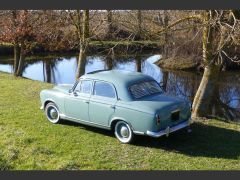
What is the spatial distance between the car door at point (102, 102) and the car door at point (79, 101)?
197 millimetres

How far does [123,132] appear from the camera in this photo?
1004cm

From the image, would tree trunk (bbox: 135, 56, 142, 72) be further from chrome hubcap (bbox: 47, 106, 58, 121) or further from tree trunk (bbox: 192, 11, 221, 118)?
chrome hubcap (bbox: 47, 106, 58, 121)

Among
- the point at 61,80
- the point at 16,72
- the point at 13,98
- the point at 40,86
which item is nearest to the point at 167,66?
the point at 61,80

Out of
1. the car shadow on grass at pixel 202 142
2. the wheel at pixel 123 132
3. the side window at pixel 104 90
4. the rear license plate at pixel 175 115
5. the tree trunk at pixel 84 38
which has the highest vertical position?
the tree trunk at pixel 84 38

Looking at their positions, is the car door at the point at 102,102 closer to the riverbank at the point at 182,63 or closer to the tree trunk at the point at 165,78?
the tree trunk at the point at 165,78

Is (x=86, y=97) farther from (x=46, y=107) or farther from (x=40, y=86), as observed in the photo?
(x=40, y=86)

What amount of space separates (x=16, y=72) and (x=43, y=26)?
4083 mm

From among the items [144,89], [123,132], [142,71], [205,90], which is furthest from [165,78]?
[123,132]

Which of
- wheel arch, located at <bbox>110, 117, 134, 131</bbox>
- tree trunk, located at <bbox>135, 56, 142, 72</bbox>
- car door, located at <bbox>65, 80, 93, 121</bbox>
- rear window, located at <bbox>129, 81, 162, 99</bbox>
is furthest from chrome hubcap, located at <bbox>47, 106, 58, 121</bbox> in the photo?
tree trunk, located at <bbox>135, 56, 142, 72</bbox>

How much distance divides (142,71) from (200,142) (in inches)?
845

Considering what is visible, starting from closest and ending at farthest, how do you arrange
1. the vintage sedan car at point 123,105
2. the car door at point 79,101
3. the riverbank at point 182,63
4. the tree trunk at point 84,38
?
the vintage sedan car at point 123,105, the car door at point 79,101, the tree trunk at point 84,38, the riverbank at point 182,63

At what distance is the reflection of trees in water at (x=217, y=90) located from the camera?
19141 millimetres

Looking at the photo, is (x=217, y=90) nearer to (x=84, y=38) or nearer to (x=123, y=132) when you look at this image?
(x=84, y=38)

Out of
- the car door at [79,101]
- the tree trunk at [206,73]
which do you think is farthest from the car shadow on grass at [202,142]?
the car door at [79,101]
